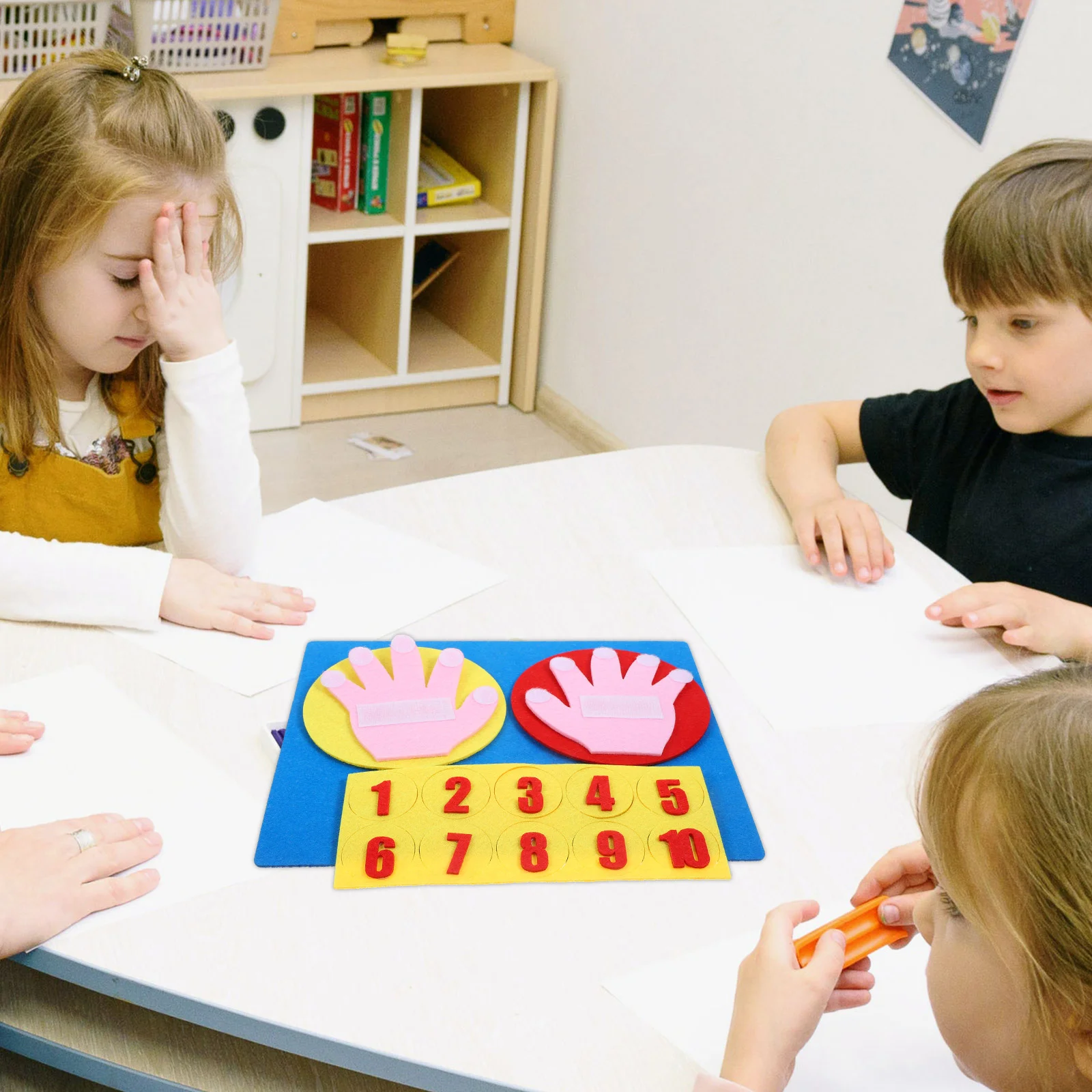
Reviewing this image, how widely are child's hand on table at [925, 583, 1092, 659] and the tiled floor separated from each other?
1.56 metres

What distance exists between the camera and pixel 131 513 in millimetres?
1313

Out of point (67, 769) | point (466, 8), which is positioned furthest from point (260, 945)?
point (466, 8)

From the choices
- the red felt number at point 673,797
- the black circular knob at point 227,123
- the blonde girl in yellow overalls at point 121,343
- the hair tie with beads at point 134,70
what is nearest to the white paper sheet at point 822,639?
the red felt number at point 673,797

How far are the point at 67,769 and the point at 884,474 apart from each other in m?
0.94

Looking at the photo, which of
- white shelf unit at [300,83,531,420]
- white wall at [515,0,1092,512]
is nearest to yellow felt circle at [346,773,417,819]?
white wall at [515,0,1092,512]

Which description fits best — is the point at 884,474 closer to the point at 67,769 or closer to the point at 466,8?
the point at 67,769

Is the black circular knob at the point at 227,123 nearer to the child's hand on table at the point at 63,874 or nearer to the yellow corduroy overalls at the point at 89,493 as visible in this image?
the yellow corduroy overalls at the point at 89,493

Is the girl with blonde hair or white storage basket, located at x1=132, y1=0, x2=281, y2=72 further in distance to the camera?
white storage basket, located at x1=132, y1=0, x2=281, y2=72

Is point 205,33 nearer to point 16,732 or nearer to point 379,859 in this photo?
point 16,732

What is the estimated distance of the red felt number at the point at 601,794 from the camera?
89 centimetres

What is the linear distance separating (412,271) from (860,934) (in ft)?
7.41

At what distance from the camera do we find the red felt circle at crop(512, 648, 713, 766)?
0.94m

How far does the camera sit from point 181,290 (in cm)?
120

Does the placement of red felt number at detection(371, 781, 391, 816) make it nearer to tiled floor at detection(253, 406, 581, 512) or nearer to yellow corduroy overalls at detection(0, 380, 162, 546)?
yellow corduroy overalls at detection(0, 380, 162, 546)
